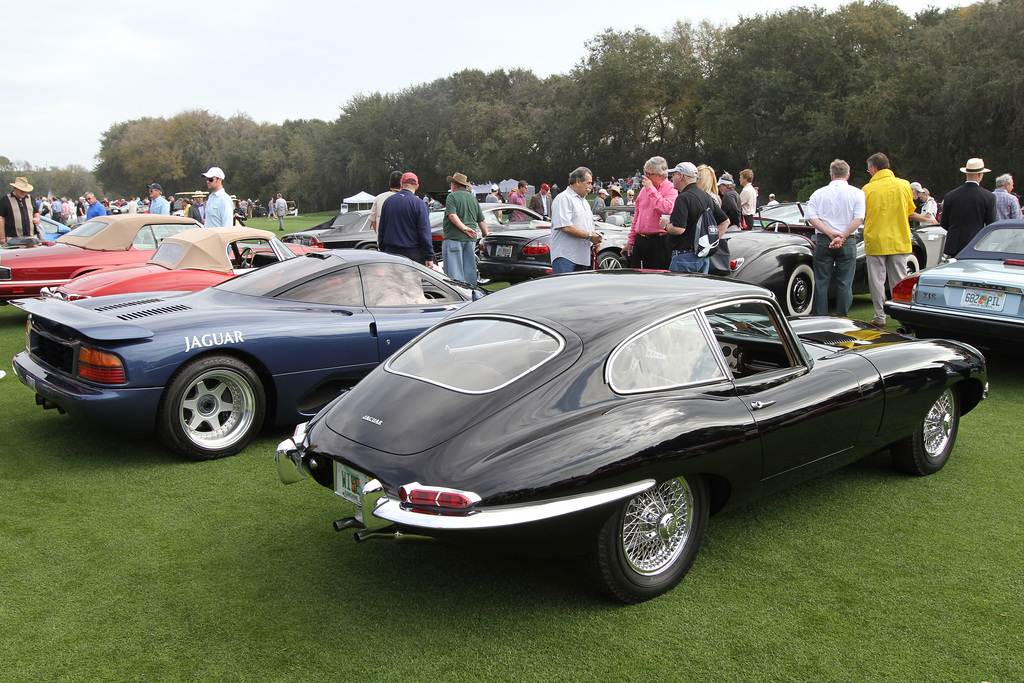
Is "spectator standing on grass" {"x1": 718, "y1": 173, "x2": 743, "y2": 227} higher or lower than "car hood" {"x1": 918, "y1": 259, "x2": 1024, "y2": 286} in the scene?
higher

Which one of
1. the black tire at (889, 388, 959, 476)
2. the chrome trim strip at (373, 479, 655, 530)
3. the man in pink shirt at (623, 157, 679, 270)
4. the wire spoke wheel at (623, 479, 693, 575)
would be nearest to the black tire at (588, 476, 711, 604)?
the wire spoke wheel at (623, 479, 693, 575)

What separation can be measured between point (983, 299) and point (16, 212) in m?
14.0

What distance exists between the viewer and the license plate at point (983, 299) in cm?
644

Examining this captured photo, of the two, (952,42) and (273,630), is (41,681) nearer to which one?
(273,630)

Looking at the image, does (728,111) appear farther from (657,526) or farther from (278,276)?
(657,526)

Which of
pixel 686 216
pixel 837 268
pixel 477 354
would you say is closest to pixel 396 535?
pixel 477 354

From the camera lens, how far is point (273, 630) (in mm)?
2908

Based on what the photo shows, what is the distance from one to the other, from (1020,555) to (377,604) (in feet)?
9.81

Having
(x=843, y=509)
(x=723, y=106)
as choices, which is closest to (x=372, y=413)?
(x=843, y=509)

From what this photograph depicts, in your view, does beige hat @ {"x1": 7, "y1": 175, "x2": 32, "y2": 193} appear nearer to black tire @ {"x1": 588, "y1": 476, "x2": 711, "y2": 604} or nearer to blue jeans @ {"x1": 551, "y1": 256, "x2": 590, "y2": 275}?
blue jeans @ {"x1": 551, "y1": 256, "x2": 590, "y2": 275}

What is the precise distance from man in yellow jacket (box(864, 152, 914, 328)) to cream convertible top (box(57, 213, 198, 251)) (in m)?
8.95

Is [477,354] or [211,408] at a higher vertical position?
[477,354]

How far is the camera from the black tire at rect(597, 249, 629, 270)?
1197cm

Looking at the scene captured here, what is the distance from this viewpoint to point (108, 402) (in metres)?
4.41
